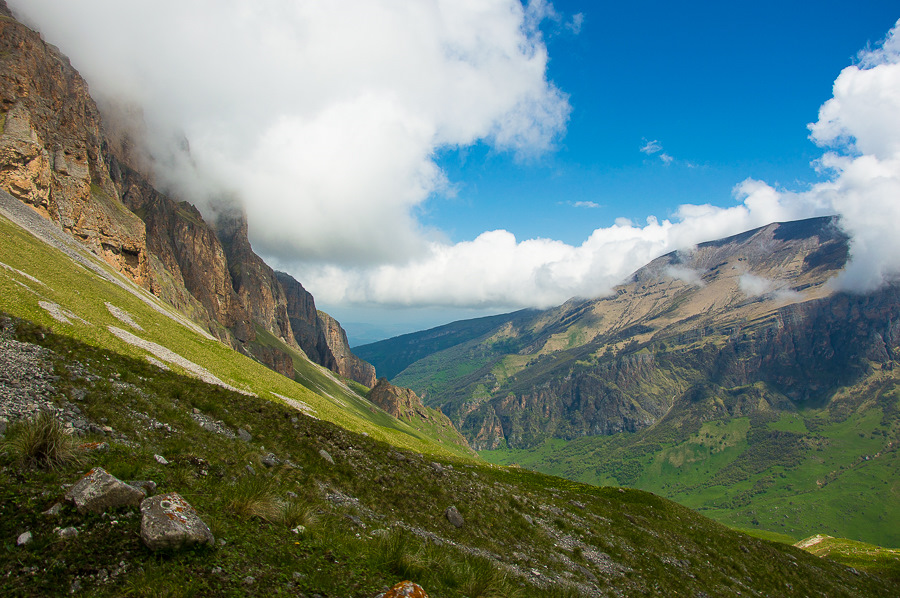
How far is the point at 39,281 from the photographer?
34.3 meters

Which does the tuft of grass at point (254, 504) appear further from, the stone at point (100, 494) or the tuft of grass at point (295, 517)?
the stone at point (100, 494)

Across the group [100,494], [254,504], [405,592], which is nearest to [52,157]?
[100,494]

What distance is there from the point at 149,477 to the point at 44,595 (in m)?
3.85

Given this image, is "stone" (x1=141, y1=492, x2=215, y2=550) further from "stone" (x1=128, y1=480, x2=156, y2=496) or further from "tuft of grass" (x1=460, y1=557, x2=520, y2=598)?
"tuft of grass" (x1=460, y1=557, x2=520, y2=598)

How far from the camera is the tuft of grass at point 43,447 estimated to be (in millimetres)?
7754

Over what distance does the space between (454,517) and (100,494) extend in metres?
15.1

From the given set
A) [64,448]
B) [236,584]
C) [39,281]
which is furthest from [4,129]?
[236,584]

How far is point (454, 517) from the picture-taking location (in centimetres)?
1880

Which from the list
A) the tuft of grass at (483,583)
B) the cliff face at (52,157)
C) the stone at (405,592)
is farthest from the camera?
the cliff face at (52,157)

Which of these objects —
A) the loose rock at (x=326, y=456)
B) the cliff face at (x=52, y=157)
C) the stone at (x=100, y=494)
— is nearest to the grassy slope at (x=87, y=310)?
the loose rock at (x=326, y=456)

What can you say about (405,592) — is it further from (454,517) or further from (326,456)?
(326,456)

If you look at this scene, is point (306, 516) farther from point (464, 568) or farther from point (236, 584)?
point (464, 568)

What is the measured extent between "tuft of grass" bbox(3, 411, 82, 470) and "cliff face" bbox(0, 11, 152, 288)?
87.5 m

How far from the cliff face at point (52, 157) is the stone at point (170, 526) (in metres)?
90.8
